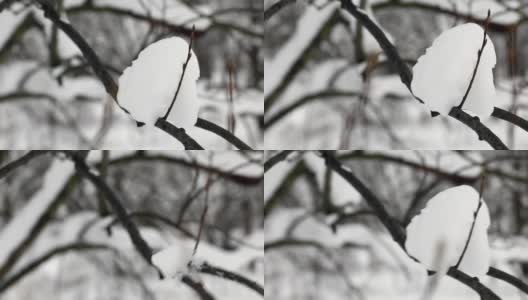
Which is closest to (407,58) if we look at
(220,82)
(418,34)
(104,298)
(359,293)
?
(418,34)

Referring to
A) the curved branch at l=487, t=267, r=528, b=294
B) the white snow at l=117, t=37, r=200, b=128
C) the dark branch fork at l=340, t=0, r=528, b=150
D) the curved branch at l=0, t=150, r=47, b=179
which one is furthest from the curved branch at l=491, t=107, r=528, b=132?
the curved branch at l=0, t=150, r=47, b=179

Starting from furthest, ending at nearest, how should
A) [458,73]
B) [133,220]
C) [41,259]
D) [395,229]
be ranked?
[41,259] → [133,220] → [395,229] → [458,73]

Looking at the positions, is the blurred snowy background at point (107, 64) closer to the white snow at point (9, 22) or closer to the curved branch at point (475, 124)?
the white snow at point (9, 22)

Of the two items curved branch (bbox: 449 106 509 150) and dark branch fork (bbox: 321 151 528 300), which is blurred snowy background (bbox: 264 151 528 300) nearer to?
dark branch fork (bbox: 321 151 528 300)

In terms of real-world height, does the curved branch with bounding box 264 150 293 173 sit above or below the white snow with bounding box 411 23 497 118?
below

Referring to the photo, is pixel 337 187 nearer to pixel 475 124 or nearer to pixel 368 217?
pixel 368 217

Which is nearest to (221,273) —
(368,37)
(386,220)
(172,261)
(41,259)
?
(172,261)
